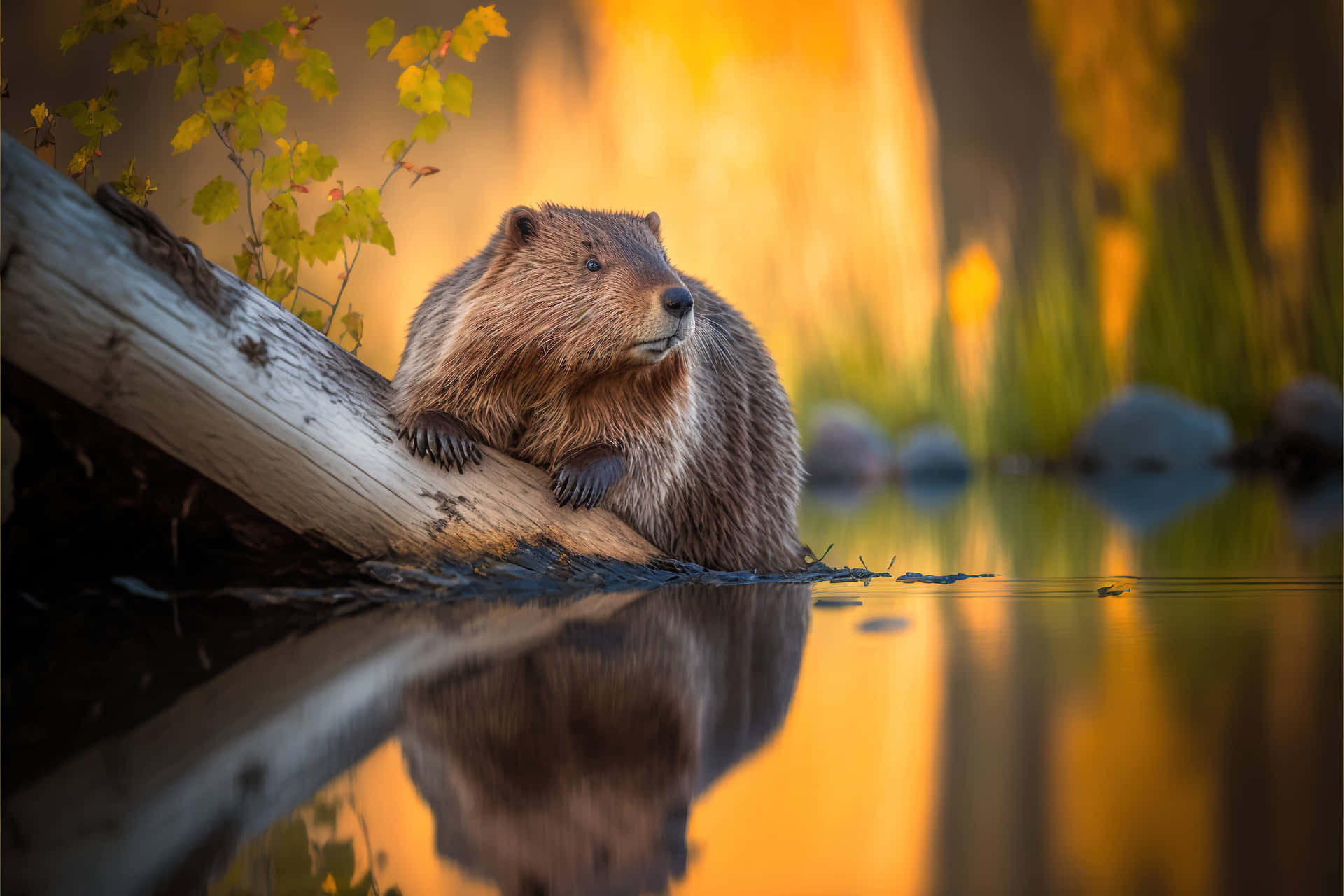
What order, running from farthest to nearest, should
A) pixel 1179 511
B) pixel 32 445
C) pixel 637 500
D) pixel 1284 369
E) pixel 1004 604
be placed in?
pixel 1284 369, pixel 1179 511, pixel 637 500, pixel 1004 604, pixel 32 445

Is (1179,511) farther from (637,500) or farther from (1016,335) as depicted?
(1016,335)

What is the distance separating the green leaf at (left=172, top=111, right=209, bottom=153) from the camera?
2.81m

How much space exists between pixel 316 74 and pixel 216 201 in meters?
0.46

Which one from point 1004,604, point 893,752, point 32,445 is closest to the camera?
point 893,752

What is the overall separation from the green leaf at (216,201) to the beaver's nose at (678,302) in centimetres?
138

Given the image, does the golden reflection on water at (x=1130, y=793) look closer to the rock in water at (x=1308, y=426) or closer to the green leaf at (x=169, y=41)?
the green leaf at (x=169, y=41)

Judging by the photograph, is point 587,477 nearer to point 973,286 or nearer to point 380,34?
point 380,34

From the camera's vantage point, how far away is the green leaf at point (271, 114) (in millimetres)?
2902

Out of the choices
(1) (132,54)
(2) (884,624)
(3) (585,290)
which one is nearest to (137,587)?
(3) (585,290)

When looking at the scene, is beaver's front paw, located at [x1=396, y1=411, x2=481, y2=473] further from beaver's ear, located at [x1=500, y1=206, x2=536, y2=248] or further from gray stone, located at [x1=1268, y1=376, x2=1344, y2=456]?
gray stone, located at [x1=1268, y1=376, x2=1344, y2=456]

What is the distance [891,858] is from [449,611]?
3.96 feet

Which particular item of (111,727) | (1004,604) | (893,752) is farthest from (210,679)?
(1004,604)

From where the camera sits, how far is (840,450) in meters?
7.43

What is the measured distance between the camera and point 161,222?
6.21 ft
